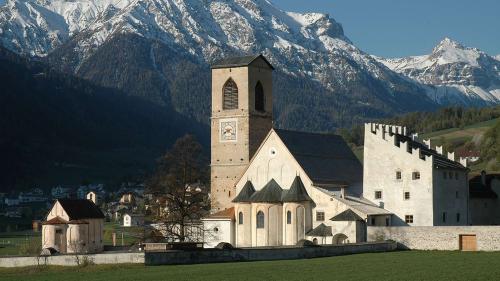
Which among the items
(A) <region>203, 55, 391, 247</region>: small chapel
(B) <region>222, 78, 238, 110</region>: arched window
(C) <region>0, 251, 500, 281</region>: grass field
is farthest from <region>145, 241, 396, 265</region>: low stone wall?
(B) <region>222, 78, 238, 110</region>: arched window

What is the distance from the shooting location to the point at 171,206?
8388 cm

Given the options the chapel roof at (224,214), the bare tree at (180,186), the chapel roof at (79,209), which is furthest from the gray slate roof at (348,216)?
the chapel roof at (79,209)

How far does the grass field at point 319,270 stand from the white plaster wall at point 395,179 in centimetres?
1367

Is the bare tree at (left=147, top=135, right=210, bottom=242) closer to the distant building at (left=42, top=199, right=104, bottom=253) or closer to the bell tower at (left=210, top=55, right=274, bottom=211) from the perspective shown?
the bell tower at (left=210, top=55, right=274, bottom=211)

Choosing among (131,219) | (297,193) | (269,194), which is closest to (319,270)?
(297,193)

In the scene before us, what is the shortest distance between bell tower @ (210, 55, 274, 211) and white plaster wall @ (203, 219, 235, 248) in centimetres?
381

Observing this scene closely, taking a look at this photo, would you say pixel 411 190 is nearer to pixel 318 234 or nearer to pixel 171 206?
pixel 318 234

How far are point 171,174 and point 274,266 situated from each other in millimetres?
24122

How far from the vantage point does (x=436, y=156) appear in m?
87.8

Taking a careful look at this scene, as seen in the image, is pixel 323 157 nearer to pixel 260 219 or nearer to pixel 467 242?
pixel 260 219

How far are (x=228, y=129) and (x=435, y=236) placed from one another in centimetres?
2512

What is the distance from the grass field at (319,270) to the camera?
52469mm

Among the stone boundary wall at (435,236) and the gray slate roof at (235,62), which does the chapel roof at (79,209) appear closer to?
the gray slate roof at (235,62)

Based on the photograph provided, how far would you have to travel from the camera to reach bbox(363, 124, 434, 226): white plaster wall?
3241 inches
